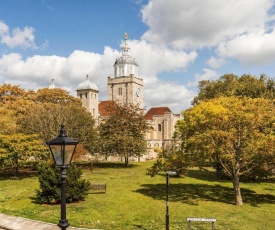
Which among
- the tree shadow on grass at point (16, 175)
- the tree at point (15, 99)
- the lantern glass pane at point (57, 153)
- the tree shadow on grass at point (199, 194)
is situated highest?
the tree at point (15, 99)

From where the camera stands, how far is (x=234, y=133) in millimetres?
17984

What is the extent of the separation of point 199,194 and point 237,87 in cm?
1924

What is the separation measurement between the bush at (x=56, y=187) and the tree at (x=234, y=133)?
7.69 m

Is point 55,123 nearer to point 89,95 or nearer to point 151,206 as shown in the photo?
point 151,206

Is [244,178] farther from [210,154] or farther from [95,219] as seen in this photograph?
[95,219]

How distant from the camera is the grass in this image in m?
14.1

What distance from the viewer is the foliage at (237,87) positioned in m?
33.8

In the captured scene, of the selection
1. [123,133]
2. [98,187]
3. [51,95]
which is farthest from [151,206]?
[51,95]

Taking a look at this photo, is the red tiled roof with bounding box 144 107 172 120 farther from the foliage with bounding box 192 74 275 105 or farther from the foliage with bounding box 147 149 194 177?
the foliage with bounding box 147 149 194 177

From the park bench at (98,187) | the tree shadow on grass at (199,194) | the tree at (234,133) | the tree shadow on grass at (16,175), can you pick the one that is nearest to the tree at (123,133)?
the tree shadow on grass at (16,175)

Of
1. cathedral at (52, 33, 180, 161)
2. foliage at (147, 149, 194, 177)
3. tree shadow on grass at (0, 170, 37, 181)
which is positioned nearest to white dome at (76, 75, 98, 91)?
cathedral at (52, 33, 180, 161)

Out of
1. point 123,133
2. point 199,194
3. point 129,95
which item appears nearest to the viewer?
point 199,194

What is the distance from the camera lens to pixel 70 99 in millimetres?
50219

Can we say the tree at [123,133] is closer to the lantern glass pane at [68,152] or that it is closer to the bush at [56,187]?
the bush at [56,187]
